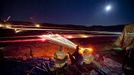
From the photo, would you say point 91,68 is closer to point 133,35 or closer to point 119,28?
point 133,35

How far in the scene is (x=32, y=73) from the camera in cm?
700

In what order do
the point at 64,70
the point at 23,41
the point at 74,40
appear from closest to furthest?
the point at 64,70, the point at 23,41, the point at 74,40

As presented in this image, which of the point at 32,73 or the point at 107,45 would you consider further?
the point at 107,45

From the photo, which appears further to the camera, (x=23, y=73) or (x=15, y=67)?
(x=15, y=67)

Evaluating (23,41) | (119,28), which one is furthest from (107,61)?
(119,28)

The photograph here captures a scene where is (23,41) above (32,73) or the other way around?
above

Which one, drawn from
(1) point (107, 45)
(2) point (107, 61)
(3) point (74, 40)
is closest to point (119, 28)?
(1) point (107, 45)

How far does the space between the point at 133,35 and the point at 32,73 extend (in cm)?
764

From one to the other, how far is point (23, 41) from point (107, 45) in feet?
25.1

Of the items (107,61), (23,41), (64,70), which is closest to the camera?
(64,70)

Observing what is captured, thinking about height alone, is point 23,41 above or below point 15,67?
above

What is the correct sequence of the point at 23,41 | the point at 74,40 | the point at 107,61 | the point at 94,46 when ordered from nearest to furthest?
the point at 107,61 → the point at 23,41 → the point at 74,40 → the point at 94,46

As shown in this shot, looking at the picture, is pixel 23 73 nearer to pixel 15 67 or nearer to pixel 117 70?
pixel 15 67

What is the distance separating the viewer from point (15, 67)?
296 inches
